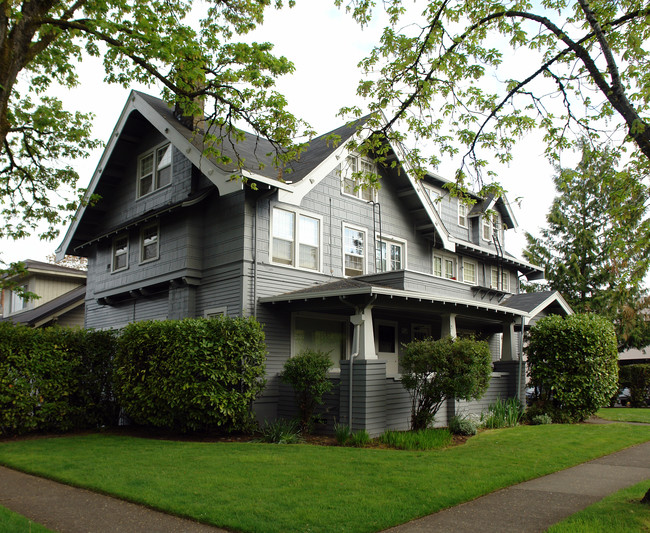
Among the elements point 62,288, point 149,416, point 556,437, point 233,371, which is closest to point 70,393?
point 149,416

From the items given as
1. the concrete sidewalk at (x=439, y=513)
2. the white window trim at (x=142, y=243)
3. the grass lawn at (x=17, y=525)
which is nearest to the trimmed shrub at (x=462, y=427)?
the concrete sidewalk at (x=439, y=513)

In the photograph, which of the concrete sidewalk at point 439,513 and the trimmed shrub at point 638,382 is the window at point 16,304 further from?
the trimmed shrub at point 638,382

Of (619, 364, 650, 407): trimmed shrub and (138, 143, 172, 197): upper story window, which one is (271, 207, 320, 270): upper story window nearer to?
(138, 143, 172, 197): upper story window

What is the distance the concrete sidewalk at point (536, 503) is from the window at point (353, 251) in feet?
31.5

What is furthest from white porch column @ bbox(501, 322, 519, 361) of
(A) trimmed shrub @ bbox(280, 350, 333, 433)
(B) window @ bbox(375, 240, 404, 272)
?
(A) trimmed shrub @ bbox(280, 350, 333, 433)

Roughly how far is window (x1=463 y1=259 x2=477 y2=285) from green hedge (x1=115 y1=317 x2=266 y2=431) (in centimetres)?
1245

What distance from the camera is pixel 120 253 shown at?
775 inches

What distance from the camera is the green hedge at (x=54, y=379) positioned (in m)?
12.8

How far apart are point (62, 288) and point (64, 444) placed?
1884cm

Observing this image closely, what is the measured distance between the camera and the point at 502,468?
30.0 ft

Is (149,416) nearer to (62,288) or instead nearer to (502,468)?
(502,468)

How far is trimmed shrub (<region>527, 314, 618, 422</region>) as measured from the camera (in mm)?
16428

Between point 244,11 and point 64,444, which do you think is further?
point 244,11

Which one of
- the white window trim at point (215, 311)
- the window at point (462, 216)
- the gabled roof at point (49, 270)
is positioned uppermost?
the window at point (462, 216)
